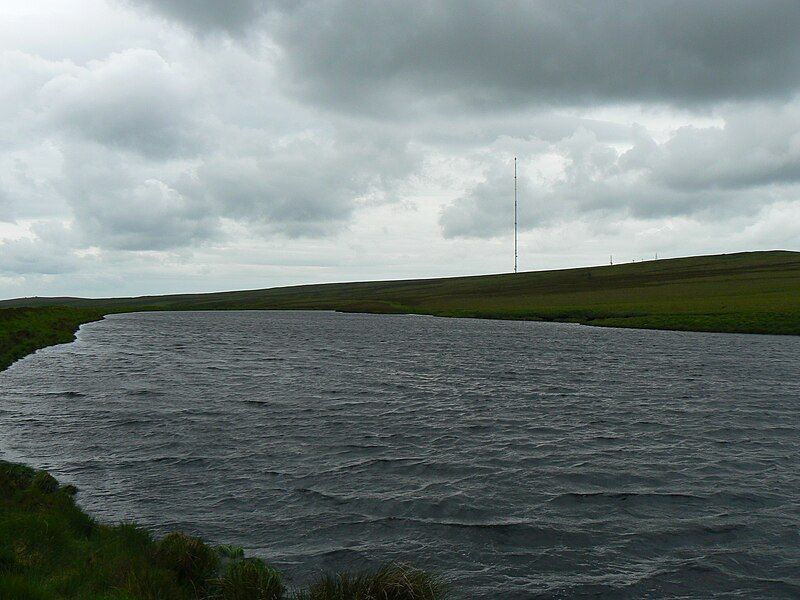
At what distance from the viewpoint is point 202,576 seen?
1280 cm

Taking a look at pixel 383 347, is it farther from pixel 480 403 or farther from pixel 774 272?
pixel 774 272

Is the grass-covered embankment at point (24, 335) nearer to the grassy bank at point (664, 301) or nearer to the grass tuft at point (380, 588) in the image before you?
the grass tuft at point (380, 588)

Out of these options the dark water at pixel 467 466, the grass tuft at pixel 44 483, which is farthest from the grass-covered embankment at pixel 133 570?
the grass tuft at pixel 44 483

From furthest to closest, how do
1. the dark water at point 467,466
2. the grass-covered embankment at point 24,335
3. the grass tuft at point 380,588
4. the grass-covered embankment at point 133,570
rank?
the grass-covered embankment at point 24,335 < the dark water at point 467,466 < the grass tuft at point 380,588 < the grass-covered embankment at point 133,570

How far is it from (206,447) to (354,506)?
364 inches

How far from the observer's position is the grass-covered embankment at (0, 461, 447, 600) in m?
10.9

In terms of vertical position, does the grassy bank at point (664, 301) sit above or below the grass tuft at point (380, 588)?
above

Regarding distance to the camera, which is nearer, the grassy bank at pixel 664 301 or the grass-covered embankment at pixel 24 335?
the grass-covered embankment at pixel 24 335

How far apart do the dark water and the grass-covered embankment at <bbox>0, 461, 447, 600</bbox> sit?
1631 mm

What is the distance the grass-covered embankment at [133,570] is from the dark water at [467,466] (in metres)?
1.63

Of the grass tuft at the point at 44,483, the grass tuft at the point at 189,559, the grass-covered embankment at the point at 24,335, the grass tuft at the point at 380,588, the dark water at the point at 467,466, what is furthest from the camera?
the grass-covered embankment at the point at 24,335

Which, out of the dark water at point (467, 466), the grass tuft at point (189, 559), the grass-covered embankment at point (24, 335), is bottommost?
the dark water at point (467, 466)

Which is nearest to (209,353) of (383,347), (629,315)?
(383,347)

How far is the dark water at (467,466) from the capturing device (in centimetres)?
1478
